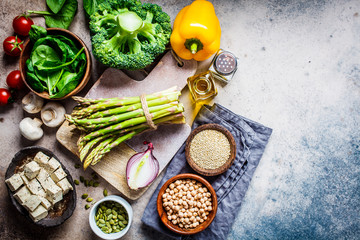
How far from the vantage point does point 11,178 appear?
2.53 m

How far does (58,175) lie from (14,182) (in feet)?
1.24

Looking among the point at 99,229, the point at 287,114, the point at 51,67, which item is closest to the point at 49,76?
the point at 51,67

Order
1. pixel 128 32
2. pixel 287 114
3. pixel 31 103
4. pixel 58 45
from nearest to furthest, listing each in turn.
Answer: pixel 128 32 < pixel 58 45 < pixel 31 103 < pixel 287 114

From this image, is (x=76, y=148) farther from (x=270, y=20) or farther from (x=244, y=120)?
(x=270, y=20)

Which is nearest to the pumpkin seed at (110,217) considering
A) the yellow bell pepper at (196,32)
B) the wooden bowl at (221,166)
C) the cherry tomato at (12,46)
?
the wooden bowl at (221,166)

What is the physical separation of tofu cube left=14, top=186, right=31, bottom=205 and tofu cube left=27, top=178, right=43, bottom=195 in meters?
0.04

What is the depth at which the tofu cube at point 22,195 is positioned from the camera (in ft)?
8.31

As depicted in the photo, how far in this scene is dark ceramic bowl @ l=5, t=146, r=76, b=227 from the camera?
2561 millimetres

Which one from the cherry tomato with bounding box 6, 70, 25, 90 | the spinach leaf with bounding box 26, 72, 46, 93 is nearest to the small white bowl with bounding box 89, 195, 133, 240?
the spinach leaf with bounding box 26, 72, 46, 93

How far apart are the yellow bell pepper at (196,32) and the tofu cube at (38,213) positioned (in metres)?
1.83

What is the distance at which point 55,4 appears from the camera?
2639mm

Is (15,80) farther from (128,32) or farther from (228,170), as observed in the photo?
(228,170)

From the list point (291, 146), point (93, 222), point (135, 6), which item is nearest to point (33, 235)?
point (93, 222)

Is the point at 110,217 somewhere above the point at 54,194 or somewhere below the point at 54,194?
below
